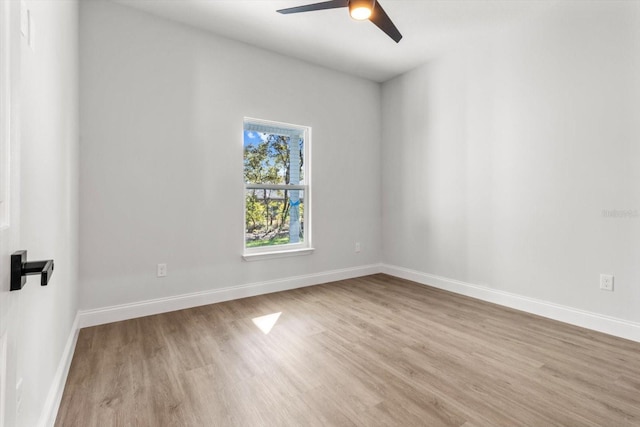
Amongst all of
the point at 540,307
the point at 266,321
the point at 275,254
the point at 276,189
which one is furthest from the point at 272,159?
the point at 540,307

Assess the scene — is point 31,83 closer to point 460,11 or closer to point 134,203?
point 134,203

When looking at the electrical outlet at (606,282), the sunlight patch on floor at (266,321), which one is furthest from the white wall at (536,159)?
the sunlight patch on floor at (266,321)

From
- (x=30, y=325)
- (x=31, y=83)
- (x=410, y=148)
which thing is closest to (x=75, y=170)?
(x=31, y=83)

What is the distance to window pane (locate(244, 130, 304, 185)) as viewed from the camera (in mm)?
3617

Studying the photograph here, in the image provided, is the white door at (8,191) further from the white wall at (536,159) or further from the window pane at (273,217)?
the white wall at (536,159)

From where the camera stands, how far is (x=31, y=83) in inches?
49.2

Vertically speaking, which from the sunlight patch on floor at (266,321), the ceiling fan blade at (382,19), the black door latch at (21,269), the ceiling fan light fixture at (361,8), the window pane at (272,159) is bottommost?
the sunlight patch on floor at (266,321)

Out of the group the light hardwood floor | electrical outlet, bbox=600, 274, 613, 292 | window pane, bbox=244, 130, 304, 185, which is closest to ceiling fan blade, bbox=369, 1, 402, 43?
window pane, bbox=244, 130, 304, 185

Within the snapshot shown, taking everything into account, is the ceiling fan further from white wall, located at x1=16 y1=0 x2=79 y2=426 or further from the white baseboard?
the white baseboard

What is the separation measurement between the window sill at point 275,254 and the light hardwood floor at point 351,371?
66 centimetres

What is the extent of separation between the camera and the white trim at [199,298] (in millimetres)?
2709

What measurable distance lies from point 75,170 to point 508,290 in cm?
405

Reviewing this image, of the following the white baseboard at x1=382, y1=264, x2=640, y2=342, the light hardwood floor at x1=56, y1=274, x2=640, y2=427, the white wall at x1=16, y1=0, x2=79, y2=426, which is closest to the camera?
the white wall at x1=16, y1=0, x2=79, y2=426

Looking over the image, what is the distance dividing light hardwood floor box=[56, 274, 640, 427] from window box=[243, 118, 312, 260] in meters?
1.03
